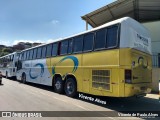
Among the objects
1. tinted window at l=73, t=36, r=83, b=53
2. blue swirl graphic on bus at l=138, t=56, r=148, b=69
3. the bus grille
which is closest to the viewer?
the bus grille

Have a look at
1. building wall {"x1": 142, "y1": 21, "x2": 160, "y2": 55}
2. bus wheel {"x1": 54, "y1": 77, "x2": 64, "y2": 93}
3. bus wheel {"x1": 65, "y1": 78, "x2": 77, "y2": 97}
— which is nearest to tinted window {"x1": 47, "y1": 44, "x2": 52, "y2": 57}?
bus wheel {"x1": 54, "y1": 77, "x2": 64, "y2": 93}

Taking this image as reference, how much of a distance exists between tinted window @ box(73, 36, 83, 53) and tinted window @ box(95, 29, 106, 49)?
1476 mm

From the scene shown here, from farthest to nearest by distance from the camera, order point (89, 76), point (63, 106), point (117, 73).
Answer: point (89, 76) < point (63, 106) < point (117, 73)

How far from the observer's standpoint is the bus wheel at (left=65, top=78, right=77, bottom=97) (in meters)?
12.0

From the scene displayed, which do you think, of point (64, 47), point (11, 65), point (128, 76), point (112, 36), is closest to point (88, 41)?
point (112, 36)

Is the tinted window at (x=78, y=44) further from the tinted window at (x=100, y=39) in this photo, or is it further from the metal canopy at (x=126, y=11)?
the metal canopy at (x=126, y=11)

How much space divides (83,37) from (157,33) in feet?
30.8

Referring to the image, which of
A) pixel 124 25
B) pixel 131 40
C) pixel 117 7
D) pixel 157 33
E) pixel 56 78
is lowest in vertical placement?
pixel 56 78

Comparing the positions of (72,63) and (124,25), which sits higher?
(124,25)

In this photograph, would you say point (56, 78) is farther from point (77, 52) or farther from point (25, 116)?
point (25, 116)

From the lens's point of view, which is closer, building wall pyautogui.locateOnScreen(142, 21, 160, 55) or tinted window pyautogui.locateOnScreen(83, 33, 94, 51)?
tinted window pyautogui.locateOnScreen(83, 33, 94, 51)

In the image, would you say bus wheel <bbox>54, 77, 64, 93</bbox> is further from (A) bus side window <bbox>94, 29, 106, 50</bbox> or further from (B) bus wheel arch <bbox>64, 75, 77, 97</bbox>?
(A) bus side window <bbox>94, 29, 106, 50</bbox>

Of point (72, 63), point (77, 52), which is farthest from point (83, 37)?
point (72, 63)

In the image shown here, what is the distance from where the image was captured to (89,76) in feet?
35.0
